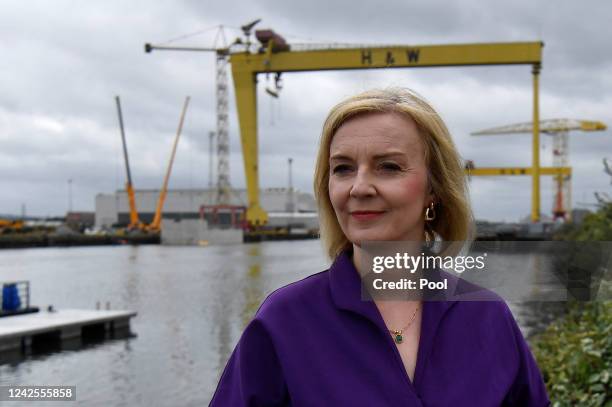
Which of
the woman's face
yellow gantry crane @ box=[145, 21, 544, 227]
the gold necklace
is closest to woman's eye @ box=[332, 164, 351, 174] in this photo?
the woman's face

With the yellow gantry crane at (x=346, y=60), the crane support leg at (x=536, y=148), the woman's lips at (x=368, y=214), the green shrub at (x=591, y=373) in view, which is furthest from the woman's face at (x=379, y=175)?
the crane support leg at (x=536, y=148)

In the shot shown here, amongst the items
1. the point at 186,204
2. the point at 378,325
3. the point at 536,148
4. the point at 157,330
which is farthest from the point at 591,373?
the point at 186,204

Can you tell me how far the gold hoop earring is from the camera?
1133 mm

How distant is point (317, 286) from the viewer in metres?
1.07

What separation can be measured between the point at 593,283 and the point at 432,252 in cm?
24

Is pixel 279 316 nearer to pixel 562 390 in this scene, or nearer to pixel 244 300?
pixel 562 390

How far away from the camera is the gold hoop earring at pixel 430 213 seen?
1.13m

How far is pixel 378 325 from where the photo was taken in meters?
1.02

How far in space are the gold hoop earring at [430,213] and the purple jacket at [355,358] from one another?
140 millimetres

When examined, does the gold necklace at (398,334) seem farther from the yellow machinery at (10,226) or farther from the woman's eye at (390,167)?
the yellow machinery at (10,226)

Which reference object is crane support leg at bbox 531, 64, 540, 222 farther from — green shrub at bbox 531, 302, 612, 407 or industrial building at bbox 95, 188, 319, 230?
industrial building at bbox 95, 188, 319, 230

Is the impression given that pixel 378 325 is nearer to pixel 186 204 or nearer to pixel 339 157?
pixel 339 157

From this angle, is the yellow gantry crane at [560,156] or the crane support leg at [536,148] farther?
the yellow gantry crane at [560,156]

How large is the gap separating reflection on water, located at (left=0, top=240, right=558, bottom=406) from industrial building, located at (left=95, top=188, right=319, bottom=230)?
4455cm
